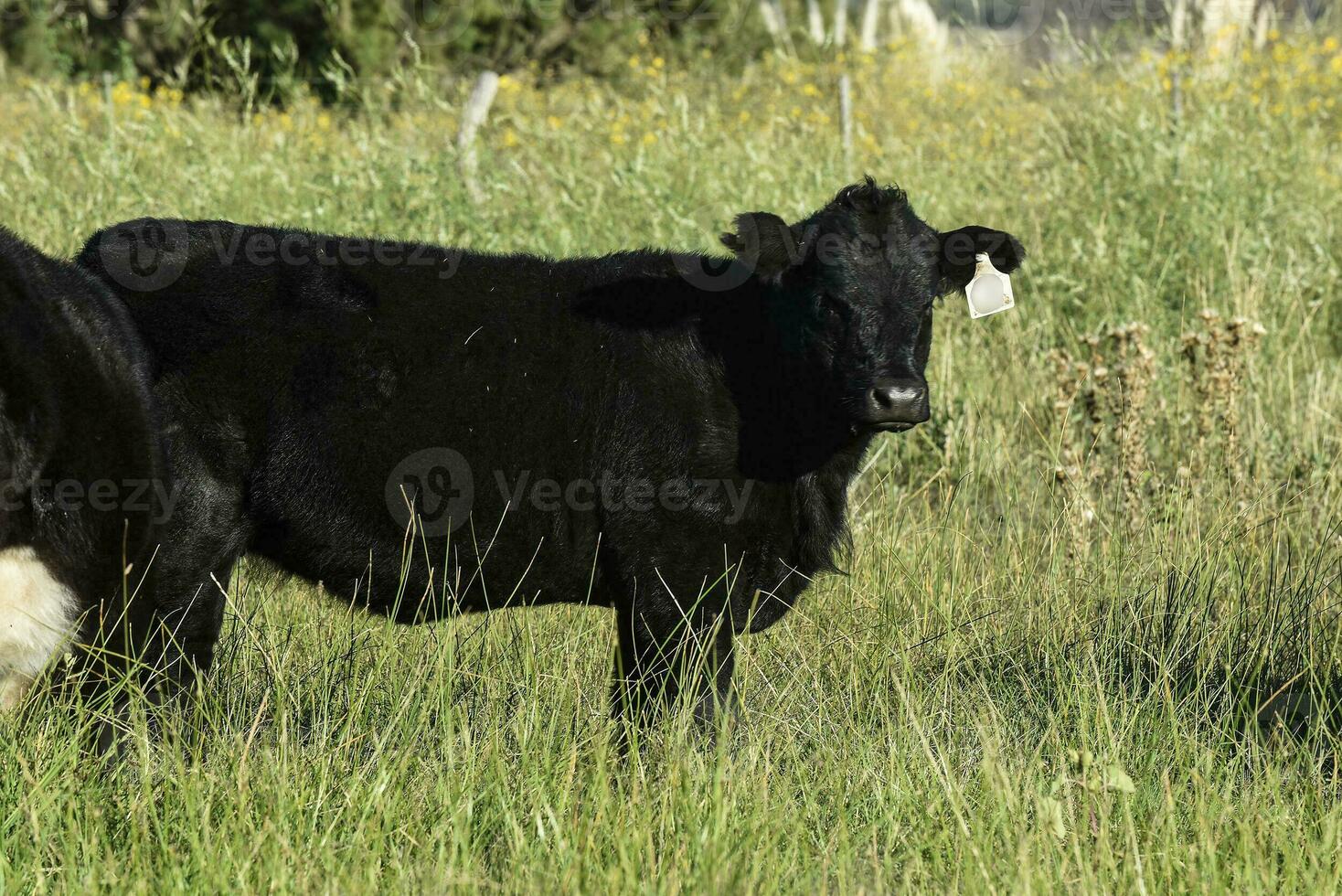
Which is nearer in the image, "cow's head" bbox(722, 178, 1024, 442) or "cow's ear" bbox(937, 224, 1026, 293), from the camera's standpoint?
"cow's head" bbox(722, 178, 1024, 442)

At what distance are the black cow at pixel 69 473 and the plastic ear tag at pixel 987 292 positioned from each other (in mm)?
2191

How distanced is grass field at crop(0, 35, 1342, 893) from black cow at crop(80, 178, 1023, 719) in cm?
19

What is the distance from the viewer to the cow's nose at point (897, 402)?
3359 millimetres

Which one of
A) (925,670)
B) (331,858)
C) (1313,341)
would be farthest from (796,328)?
(1313,341)

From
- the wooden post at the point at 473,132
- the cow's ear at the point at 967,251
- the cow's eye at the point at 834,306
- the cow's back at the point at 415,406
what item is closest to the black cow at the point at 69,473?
the cow's back at the point at 415,406

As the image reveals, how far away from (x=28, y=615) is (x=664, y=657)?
1.49m

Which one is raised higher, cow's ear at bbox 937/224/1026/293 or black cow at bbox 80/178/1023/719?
cow's ear at bbox 937/224/1026/293

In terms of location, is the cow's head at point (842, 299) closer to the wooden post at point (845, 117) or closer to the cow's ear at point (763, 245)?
the cow's ear at point (763, 245)

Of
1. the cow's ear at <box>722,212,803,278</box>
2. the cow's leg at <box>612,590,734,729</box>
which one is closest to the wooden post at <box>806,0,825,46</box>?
the cow's ear at <box>722,212,803,278</box>

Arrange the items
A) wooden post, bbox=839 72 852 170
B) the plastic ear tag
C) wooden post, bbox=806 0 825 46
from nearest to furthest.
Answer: the plastic ear tag, wooden post, bbox=839 72 852 170, wooden post, bbox=806 0 825 46

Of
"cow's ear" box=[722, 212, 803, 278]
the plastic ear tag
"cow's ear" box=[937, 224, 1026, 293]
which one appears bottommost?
the plastic ear tag

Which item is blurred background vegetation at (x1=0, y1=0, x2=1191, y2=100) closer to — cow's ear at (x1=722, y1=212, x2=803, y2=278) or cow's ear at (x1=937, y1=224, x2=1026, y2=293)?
cow's ear at (x1=937, y1=224, x2=1026, y2=293)

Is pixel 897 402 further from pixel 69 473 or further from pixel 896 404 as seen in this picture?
pixel 69 473

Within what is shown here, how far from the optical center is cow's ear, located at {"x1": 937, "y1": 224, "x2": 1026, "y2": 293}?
396 cm
